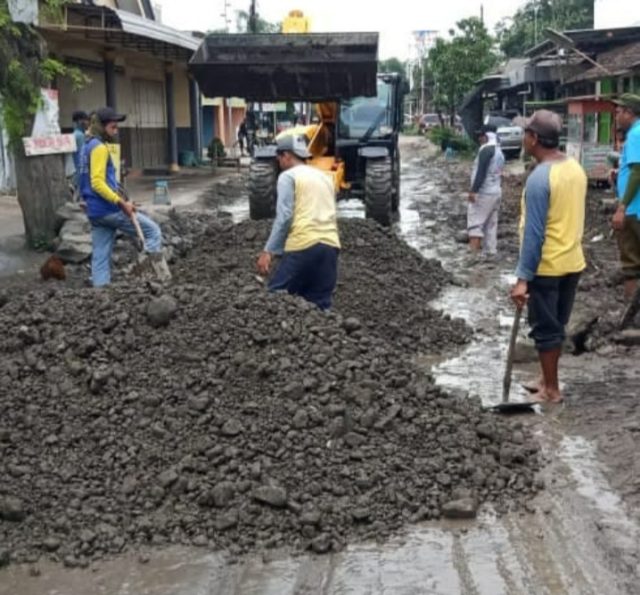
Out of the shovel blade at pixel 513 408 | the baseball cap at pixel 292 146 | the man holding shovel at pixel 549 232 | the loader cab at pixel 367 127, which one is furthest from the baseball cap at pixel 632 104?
the loader cab at pixel 367 127

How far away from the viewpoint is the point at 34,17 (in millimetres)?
11273

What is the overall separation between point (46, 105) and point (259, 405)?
801 cm

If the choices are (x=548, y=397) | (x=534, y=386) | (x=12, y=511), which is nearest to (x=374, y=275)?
(x=534, y=386)

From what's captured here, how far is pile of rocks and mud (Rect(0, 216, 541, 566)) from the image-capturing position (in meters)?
4.45

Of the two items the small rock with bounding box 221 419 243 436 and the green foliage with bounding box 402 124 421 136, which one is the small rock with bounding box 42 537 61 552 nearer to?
the small rock with bounding box 221 419 243 436

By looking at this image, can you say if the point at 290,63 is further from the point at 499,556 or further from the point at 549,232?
the point at 499,556

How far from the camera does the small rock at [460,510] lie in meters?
4.55

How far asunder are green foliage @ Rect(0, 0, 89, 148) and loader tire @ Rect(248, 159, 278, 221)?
11.8 feet

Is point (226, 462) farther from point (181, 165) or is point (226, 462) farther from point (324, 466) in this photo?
point (181, 165)

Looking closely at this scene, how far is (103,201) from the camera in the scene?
820 centimetres

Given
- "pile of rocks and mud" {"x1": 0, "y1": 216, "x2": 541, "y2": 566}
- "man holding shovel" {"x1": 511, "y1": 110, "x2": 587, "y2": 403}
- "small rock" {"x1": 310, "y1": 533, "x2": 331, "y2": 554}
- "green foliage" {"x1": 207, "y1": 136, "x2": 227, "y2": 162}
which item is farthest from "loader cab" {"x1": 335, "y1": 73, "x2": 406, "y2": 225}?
"green foliage" {"x1": 207, "y1": 136, "x2": 227, "y2": 162}

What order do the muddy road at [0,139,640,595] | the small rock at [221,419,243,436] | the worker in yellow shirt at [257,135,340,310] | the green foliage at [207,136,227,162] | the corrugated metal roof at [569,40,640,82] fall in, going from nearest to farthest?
the muddy road at [0,139,640,595], the small rock at [221,419,243,436], the worker in yellow shirt at [257,135,340,310], the corrugated metal roof at [569,40,640,82], the green foliage at [207,136,227,162]

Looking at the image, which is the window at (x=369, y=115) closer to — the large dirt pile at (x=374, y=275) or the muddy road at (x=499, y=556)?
the large dirt pile at (x=374, y=275)

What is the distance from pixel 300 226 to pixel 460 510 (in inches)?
106
